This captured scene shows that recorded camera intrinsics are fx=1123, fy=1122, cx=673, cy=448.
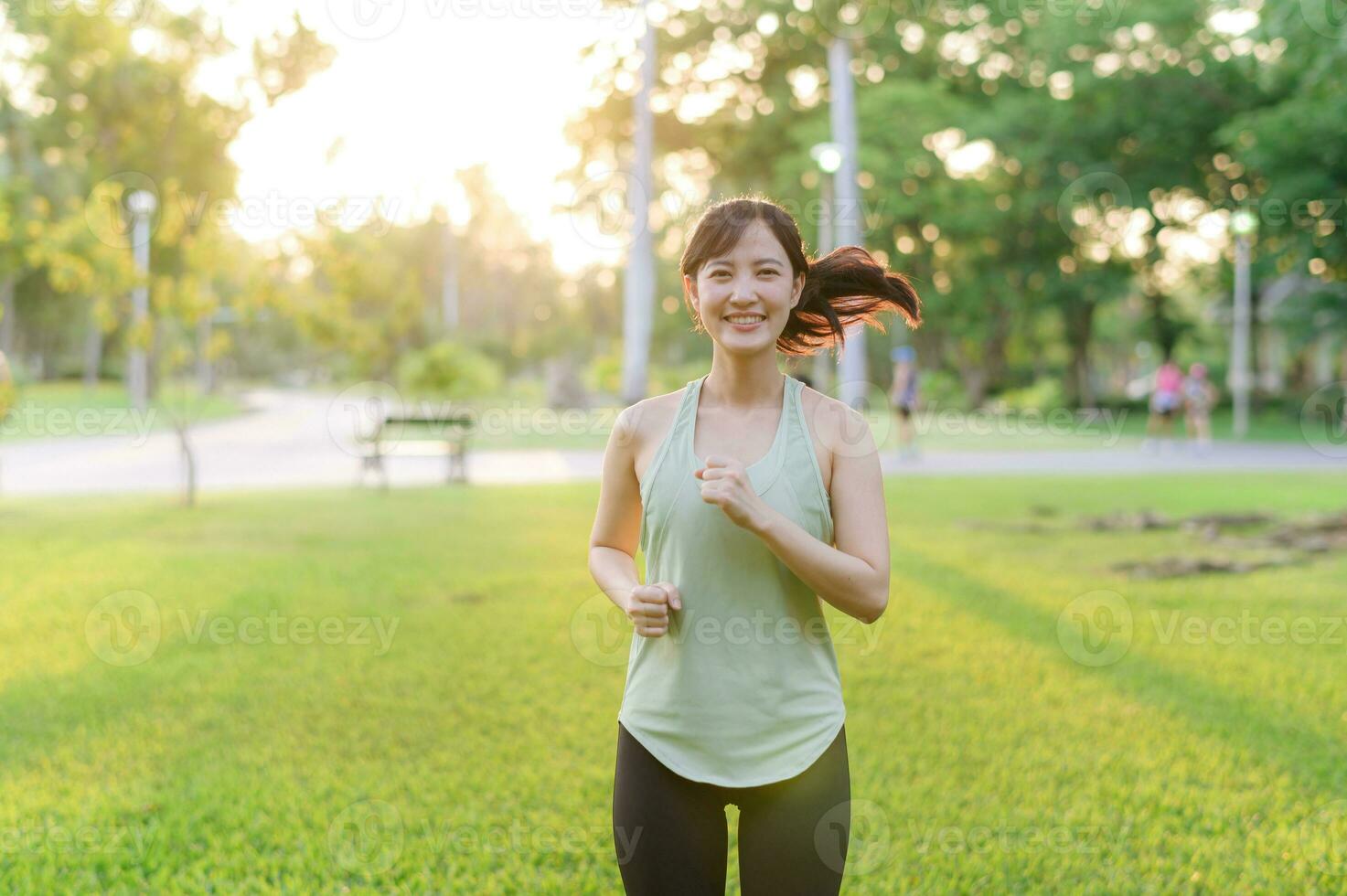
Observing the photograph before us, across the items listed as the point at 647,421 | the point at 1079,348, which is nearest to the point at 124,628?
the point at 647,421

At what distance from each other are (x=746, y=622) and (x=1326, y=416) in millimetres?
31929

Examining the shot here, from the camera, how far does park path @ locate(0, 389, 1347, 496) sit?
16.7 meters

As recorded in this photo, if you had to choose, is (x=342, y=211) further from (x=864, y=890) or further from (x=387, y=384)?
(x=387, y=384)

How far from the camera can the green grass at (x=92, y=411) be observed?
90.6ft

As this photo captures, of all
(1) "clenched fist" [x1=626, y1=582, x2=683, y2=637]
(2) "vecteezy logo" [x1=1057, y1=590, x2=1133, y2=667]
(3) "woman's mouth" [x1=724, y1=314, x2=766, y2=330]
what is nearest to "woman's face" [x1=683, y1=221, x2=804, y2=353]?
(3) "woman's mouth" [x1=724, y1=314, x2=766, y2=330]

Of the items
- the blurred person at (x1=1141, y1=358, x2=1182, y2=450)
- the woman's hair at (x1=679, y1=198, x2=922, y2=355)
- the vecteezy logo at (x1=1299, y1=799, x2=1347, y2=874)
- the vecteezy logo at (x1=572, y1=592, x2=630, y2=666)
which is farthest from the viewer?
the blurred person at (x1=1141, y1=358, x2=1182, y2=450)

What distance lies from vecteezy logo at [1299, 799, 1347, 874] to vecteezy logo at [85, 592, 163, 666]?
581 centimetres

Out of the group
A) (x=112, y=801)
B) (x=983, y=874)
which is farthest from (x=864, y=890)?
(x=112, y=801)

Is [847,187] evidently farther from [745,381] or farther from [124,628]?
[745,381]

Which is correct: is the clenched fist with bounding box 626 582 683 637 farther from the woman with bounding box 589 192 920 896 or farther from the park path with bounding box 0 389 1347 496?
the park path with bounding box 0 389 1347 496

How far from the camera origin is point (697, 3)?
30656 millimetres

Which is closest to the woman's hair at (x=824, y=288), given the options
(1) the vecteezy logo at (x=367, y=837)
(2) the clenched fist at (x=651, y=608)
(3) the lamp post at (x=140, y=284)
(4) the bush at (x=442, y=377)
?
(2) the clenched fist at (x=651, y=608)

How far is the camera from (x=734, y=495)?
1865 millimetres

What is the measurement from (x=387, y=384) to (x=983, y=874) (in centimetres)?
4417
